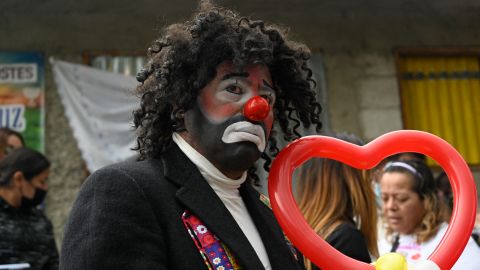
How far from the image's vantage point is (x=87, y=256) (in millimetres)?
1728

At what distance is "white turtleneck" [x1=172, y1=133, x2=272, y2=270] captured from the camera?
6.71 ft

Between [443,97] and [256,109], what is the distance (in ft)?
15.8

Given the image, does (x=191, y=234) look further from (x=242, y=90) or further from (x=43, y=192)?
(x=43, y=192)

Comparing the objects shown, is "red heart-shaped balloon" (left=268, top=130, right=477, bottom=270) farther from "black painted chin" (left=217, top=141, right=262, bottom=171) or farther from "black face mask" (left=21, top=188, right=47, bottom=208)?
"black face mask" (left=21, top=188, right=47, bottom=208)

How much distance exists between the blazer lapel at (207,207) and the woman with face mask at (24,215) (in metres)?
2.01

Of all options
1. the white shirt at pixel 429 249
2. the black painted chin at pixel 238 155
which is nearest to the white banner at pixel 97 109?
the white shirt at pixel 429 249

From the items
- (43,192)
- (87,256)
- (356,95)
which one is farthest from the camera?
(356,95)

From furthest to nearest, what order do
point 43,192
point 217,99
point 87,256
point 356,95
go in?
1. point 356,95
2. point 43,192
3. point 217,99
4. point 87,256

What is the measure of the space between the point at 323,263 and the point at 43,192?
2.42m

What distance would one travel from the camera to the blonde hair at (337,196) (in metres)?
3.10

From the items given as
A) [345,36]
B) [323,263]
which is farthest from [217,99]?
[345,36]

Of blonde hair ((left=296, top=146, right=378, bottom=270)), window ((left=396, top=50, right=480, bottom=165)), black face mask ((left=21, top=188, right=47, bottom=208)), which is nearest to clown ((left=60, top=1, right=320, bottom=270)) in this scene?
blonde hair ((left=296, top=146, right=378, bottom=270))

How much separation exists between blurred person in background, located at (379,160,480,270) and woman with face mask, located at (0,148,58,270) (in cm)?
191

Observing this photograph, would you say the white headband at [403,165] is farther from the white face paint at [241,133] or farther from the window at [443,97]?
the window at [443,97]
